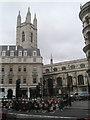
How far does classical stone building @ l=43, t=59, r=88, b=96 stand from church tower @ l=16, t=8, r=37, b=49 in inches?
657

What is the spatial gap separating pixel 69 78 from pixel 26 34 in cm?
3097

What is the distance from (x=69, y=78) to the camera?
6594cm

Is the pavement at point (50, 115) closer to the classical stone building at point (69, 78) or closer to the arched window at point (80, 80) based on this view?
the classical stone building at point (69, 78)

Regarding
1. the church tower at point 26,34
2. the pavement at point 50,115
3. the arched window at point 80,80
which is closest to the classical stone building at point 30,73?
the arched window at point 80,80

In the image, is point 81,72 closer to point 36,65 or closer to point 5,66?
point 36,65

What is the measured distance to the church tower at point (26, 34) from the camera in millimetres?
81125

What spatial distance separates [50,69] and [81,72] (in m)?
18.8

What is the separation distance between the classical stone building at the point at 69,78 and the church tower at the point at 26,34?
54.8 feet

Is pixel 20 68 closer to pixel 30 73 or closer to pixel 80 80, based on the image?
pixel 30 73

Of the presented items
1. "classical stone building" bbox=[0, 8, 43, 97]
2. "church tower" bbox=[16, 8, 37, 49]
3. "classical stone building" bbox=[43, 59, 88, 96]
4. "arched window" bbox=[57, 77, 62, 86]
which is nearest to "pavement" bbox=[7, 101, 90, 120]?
"classical stone building" bbox=[0, 8, 43, 97]

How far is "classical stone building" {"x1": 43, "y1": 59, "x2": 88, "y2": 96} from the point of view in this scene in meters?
62.0

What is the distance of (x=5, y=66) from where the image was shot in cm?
5731

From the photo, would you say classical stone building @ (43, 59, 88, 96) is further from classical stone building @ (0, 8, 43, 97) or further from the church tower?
the church tower

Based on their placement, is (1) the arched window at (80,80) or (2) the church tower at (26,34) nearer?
(1) the arched window at (80,80)
